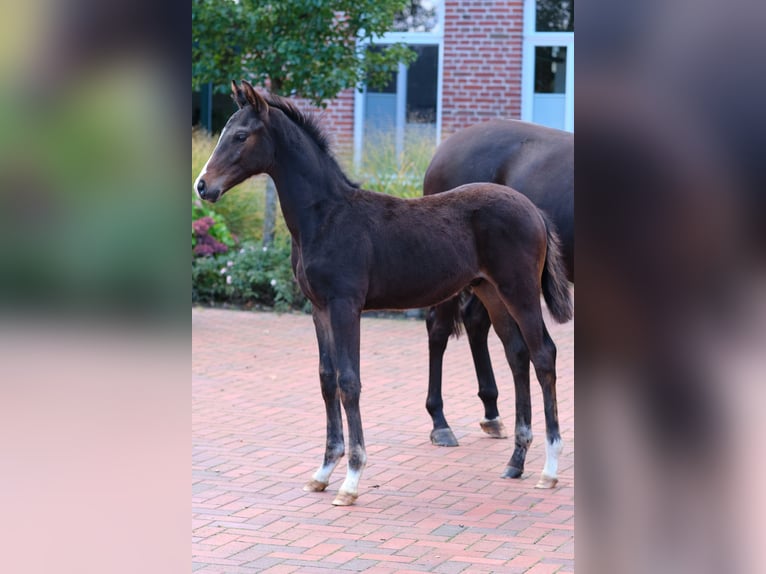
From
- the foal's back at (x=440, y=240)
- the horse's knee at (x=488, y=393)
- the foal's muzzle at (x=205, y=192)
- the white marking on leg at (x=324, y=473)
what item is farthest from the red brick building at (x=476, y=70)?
the white marking on leg at (x=324, y=473)

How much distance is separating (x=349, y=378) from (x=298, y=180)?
3.61ft

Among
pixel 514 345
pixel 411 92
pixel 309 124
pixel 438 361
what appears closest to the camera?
pixel 309 124

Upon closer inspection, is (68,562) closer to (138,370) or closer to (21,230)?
(138,370)

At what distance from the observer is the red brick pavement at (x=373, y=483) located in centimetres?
451

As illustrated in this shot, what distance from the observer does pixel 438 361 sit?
269 inches

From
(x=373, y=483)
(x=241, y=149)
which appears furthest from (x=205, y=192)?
(x=373, y=483)

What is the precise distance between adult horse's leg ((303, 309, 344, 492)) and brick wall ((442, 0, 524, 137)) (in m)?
9.31

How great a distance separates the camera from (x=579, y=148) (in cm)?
151

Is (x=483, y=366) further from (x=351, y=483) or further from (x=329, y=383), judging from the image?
(x=351, y=483)

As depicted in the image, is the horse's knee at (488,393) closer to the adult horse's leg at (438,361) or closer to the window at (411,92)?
the adult horse's leg at (438,361)

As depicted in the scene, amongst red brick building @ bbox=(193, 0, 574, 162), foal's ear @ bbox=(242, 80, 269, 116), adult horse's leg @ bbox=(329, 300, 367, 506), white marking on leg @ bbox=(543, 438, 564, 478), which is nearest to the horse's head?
foal's ear @ bbox=(242, 80, 269, 116)

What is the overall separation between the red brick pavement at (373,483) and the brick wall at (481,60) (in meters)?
A: 6.02

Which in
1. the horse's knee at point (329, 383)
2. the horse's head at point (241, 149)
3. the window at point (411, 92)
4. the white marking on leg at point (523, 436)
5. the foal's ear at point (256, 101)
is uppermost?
the window at point (411, 92)

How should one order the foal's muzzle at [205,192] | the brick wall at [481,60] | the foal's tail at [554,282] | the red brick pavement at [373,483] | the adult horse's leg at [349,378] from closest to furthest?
1. the red brick pavement at [373,483]
2. the foal's muzzle at [205,192]
3. the adult horse's leg at [349,378]
4. the foal's tail at [554,282]
5. the brick wall at [481,60]
